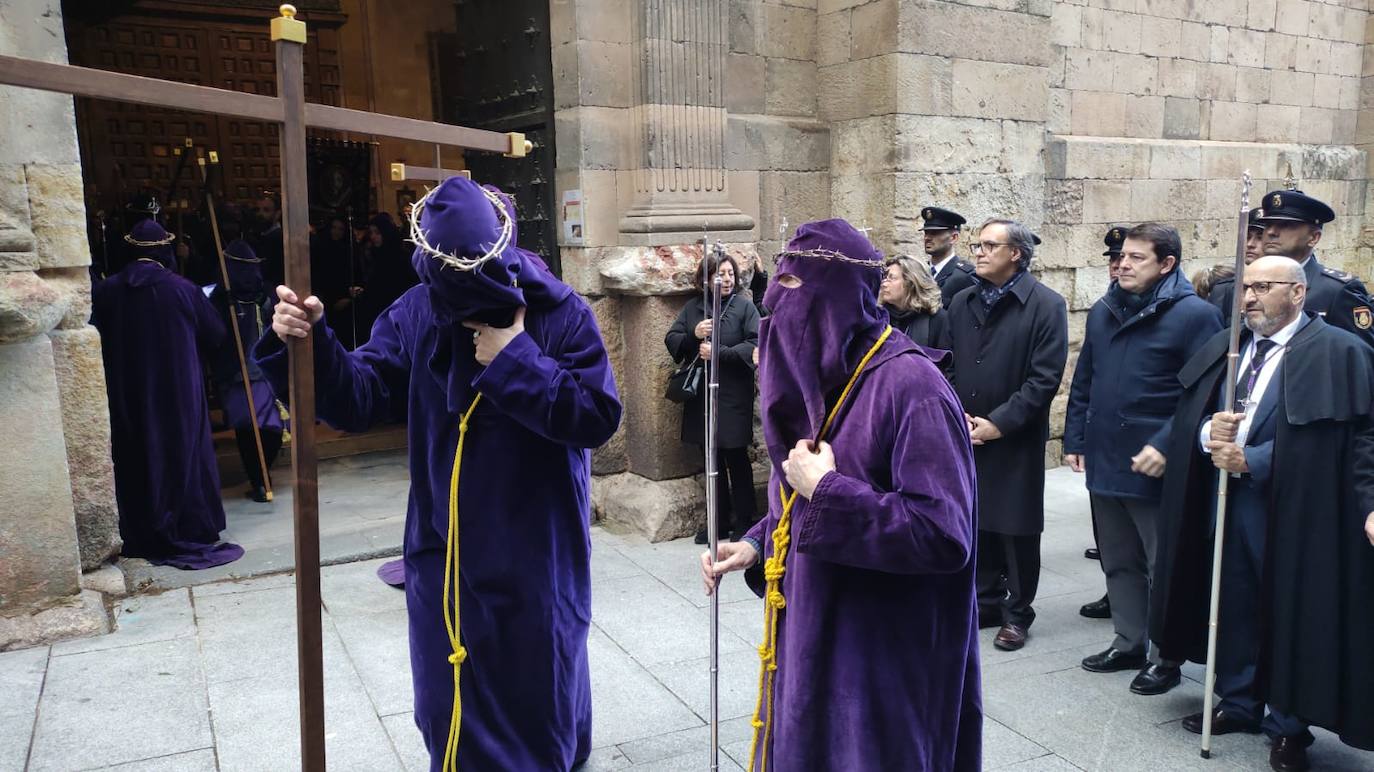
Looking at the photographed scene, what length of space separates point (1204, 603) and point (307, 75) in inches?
367

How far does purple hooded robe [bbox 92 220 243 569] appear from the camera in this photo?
5.97 meters

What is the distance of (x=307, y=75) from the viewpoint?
33.6 feet

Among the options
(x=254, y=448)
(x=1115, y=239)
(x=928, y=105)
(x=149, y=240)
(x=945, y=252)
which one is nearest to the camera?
(x=1115, y=239)

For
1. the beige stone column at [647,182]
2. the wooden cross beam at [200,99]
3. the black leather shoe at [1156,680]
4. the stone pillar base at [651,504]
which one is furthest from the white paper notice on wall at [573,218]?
the black leather shoe at [1156,680]

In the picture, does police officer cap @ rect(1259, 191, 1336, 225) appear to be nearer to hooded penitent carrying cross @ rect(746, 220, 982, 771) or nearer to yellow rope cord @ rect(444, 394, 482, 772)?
hooded penitent carrying cross @ rect(746, 220, 982, 771)

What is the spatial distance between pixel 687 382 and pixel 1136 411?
245 cm

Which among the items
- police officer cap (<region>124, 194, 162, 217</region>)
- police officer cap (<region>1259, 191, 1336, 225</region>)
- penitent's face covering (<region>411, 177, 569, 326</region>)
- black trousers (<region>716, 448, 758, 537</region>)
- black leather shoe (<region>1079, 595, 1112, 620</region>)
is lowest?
black leather shoe (<region>1079, 595, 1112, 620</region>)

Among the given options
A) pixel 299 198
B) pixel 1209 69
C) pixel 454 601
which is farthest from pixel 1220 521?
pixel 1209 69

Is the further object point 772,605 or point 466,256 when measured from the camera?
point 466,256

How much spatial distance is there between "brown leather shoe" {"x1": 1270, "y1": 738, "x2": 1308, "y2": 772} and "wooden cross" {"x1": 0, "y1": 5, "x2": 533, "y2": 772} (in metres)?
3.19

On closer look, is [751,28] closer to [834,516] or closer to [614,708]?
[614,708]

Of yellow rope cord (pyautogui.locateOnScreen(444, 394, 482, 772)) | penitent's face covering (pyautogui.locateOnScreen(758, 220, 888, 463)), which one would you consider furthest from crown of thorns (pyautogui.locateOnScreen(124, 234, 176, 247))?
penitent's face covering (pyautogui.locateOnScreen(758, 220, 888, 463))

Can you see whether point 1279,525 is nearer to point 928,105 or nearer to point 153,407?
point 928,105

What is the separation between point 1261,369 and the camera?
3818 mm
